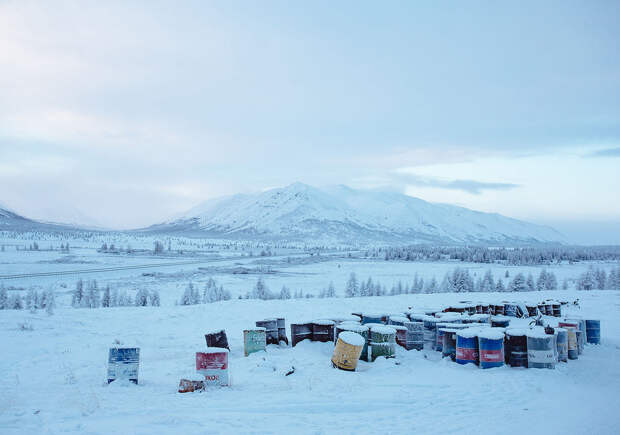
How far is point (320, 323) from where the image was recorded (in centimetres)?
1352

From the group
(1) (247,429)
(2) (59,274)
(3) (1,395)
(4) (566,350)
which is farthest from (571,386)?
(2) (59,274)

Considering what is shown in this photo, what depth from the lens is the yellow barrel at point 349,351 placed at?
10.9 metres

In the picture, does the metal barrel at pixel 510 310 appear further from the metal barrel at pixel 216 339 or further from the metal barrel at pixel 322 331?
the metal barrel at pixel 216 339

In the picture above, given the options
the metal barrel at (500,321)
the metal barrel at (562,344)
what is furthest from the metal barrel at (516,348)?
the metal barrel at (500,321)

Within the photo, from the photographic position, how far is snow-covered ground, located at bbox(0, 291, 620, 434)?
24.4 feet

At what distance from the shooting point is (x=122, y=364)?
9.39m

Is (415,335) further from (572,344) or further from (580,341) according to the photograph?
(580,341)

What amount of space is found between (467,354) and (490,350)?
2.01ft

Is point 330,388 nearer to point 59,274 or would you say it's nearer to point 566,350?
point 566,350

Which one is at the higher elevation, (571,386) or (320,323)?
(320,323)

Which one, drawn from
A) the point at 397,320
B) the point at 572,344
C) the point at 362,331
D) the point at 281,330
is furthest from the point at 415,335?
the point at 572,344

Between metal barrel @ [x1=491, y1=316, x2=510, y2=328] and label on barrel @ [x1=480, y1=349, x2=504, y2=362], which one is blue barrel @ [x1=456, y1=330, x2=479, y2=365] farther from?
metal barrel @ [x1=491, y1=316, x2=510, y2=328]

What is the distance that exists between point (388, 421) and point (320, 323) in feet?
19.2

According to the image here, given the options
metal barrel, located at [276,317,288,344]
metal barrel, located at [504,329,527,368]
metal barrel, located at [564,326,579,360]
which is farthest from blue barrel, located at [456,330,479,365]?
metal barrel, located at [276,317,288,344]
